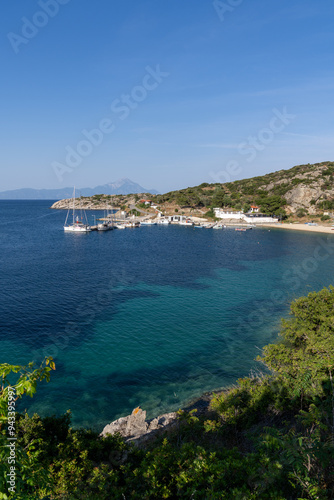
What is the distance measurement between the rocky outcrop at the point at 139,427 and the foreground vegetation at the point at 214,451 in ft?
4.36

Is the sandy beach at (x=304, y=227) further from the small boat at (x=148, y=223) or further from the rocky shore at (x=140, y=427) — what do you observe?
the rocky shore at (x=140, y=427)

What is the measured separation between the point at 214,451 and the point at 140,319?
25.3 meters

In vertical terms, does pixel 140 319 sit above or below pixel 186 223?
below

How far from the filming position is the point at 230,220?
147 m

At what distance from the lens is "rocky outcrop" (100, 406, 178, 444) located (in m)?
16.5

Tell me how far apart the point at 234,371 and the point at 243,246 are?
6818 centimetres

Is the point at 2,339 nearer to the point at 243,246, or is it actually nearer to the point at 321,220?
the point at 243,246

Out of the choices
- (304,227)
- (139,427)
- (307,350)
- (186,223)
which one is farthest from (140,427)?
(186,223)

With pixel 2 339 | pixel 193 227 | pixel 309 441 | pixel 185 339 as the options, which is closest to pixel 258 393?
pixel 309 441

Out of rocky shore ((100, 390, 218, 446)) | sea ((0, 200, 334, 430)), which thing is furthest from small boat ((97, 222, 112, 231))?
rocky shore ((100, 390, 218, 446))

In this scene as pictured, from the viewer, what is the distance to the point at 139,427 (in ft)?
57.2

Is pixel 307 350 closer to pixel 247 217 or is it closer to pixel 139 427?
pixel 139 427

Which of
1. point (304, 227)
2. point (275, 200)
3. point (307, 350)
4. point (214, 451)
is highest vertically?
point (275, 200)

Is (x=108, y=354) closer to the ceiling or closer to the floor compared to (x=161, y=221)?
closer to the floor
